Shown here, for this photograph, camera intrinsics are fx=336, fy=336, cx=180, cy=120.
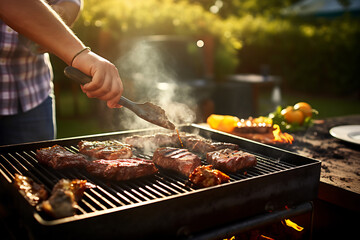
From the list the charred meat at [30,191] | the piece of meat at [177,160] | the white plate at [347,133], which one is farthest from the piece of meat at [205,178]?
the white plate at [347,133]

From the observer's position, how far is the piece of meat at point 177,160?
2.46 meters

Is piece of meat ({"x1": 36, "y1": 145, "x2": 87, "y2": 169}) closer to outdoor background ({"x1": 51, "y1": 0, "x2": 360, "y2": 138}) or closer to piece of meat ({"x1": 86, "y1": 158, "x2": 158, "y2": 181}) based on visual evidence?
piece of meat ({"x1": 86, "y1": 158, "x2": 158, "y2": 181})

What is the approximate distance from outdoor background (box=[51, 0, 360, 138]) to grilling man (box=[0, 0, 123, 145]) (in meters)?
4.50

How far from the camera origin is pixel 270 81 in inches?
435

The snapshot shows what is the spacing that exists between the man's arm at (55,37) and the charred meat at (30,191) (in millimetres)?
701

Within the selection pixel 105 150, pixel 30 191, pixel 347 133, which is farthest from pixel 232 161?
pixel 347 133

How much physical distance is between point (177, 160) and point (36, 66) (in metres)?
1.84

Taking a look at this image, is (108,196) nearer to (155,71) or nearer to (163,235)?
(163,235)

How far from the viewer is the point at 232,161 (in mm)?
2525

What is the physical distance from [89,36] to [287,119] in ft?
24.4

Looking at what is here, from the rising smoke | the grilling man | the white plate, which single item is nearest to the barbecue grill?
the grilling man

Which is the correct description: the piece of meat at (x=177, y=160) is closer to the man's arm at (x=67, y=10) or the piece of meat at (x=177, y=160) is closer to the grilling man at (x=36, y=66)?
the grilling man at (x=36, y=66)

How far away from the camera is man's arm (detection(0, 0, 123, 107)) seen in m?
2.13

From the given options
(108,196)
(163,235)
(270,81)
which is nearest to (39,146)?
(108,196)
